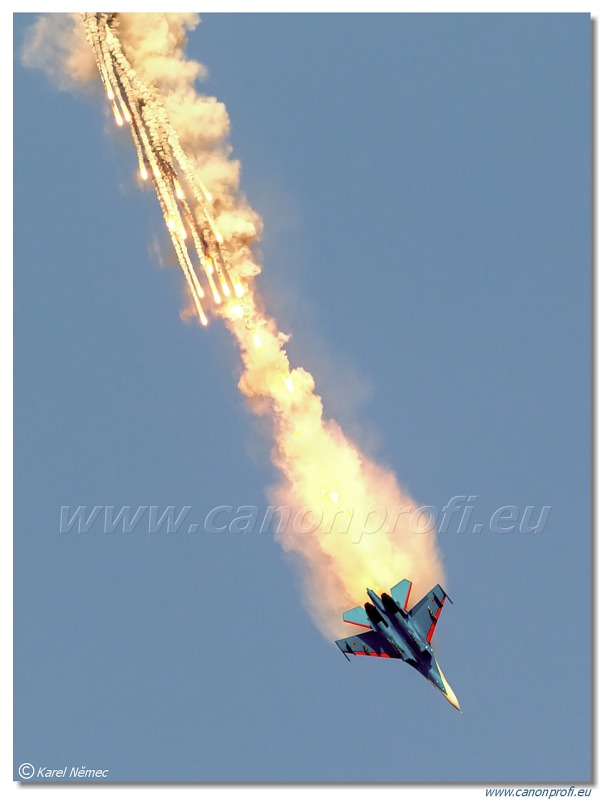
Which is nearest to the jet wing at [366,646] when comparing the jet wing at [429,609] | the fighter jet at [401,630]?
the fighter jet at [401,630]

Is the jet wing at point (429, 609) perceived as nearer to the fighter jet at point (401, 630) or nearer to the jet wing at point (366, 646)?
the fighter jet at point (401, 630)

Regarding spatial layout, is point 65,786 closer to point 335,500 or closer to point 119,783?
point 119,783

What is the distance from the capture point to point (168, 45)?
81.8 m

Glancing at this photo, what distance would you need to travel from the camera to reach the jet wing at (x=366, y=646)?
84.9 m

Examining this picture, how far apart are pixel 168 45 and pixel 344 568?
34.5 m

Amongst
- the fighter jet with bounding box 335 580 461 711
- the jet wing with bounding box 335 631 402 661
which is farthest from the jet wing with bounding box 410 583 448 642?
the jet wing with bounding box 335 631 402 661

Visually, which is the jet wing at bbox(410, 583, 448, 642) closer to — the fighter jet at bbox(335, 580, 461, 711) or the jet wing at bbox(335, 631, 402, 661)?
the fighter jet at bbox(335, 580, 461, 711)

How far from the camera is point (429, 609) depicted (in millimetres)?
86062

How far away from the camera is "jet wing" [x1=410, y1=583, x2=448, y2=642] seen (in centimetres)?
8562

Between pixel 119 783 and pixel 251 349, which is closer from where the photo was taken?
pixel 119 783

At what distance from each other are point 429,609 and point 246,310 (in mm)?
22431

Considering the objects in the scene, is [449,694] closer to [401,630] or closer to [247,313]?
[401,630]

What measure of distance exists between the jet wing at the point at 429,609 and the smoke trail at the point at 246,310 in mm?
714
